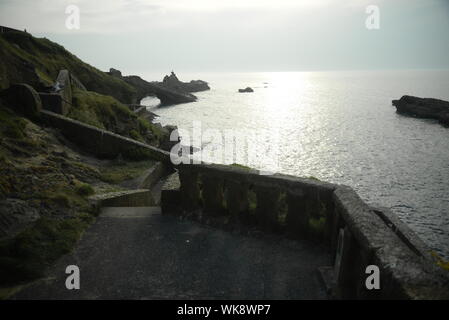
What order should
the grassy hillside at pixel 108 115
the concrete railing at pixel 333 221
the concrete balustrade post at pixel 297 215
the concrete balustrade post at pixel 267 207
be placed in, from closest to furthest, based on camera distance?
the concrete railing at pixel 333 221, the concrete balustrade post at pixel 297 215, the concrete balustrade post at pixel 267 207, the grassy hillside at pixel 108 115

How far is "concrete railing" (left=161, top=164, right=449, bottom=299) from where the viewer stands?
8.72ft

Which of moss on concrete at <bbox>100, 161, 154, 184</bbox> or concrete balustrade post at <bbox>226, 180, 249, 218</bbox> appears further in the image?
moss on concrete at <bbox>100, 161, 154, 184</bbox>

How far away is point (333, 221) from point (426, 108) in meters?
84.3

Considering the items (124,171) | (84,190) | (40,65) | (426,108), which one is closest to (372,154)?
(426,108)

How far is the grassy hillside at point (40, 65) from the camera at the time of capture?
14240 millimetres

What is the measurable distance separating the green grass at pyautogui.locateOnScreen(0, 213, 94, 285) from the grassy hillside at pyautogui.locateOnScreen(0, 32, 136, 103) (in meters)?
9.81

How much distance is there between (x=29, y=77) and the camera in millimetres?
14516

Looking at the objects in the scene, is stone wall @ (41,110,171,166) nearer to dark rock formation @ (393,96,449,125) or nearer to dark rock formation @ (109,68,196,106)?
dark rock formation @ (109,68,196,106)

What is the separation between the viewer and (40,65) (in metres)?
20.4

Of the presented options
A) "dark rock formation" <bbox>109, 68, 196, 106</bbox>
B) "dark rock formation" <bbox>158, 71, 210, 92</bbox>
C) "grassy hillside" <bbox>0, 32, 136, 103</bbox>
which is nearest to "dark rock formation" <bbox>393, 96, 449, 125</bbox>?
"dark rock formation" <bbox>109, 68, 196, 106</bbox>

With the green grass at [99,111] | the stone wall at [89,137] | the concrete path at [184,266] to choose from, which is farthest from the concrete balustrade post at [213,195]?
the green grass at [99,111]

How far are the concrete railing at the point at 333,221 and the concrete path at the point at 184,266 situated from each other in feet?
1.16

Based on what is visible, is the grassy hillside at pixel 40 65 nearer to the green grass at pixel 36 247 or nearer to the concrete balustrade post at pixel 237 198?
the green grass at pixel 36 247

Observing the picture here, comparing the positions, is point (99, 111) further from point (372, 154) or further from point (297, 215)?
point (372, 154)
